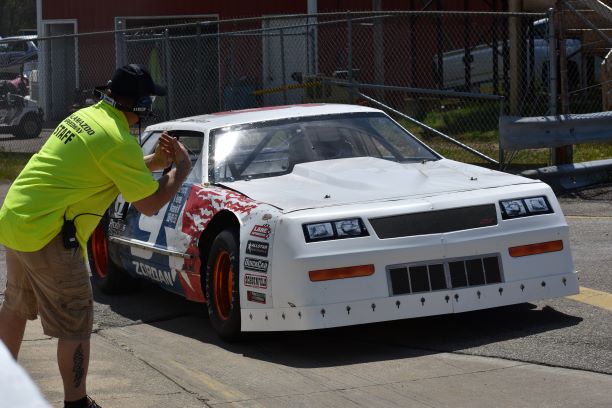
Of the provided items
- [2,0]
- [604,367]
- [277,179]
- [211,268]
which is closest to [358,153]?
[277,179]

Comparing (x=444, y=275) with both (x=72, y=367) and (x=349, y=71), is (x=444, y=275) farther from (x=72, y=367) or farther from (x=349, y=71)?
(x=349, y=71)

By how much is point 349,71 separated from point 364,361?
26.3 feet

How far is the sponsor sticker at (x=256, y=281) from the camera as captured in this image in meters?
6.41

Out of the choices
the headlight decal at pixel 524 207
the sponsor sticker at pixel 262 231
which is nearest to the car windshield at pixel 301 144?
the sponsor sticker at pixel 262 231

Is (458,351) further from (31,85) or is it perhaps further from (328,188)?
(31,85)

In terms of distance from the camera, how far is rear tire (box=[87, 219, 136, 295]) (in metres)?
8.58

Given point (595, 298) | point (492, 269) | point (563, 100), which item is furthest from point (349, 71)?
point (492, 269)

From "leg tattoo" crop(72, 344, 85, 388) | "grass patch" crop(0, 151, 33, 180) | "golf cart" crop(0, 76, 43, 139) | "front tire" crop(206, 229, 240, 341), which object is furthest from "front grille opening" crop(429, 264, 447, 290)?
"golf cart" crop(0, 76, 43, 139)

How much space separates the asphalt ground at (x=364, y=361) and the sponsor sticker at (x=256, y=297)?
348 mm

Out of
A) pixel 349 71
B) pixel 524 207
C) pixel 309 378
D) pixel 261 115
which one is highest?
pixel 349 71

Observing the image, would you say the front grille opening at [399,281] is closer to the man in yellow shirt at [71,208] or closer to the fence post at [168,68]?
the man in yellow shirt at [71,208]

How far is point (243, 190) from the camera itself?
708cm

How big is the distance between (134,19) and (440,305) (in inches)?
870

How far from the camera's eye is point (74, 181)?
505 centimetres
